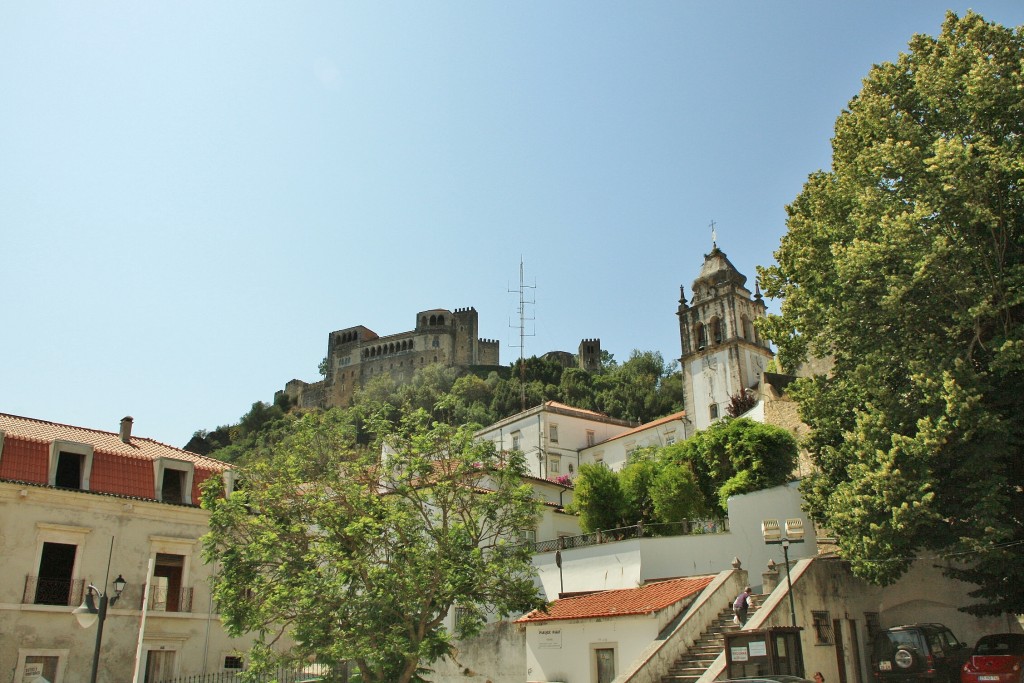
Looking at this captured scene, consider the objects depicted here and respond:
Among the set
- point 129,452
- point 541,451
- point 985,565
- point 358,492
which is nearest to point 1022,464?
point 985,565

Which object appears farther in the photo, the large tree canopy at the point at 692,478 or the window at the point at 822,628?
the large tree canopy at the point at 692,478

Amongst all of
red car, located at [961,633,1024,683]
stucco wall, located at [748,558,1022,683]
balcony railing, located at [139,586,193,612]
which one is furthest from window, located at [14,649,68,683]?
red car, located at [961,633,1024,683]

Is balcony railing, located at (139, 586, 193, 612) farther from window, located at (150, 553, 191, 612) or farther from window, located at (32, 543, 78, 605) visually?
window, located at (32, 543, 78, 605)

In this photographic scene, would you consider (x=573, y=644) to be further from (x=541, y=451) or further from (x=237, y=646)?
(x=541, y=451)

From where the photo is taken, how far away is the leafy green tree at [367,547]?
55.9 ft

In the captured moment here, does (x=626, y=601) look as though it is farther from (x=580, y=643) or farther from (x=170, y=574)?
(x=170, y=574)

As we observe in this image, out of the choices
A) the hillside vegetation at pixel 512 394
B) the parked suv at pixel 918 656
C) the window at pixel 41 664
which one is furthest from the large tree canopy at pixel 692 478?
the hillside vegetation at pixel 512 394

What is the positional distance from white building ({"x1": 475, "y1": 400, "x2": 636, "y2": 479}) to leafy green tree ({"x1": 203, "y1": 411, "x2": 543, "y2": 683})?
35003mm

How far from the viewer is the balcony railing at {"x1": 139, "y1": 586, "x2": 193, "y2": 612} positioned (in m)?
23.6

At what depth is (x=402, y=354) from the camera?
126 m

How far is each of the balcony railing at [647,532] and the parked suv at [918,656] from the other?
811 cm

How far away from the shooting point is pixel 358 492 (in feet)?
60.6

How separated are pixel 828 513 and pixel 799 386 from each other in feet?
11.5

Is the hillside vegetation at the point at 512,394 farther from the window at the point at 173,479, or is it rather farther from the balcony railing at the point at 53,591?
the balcony railing at the point at 53,591
